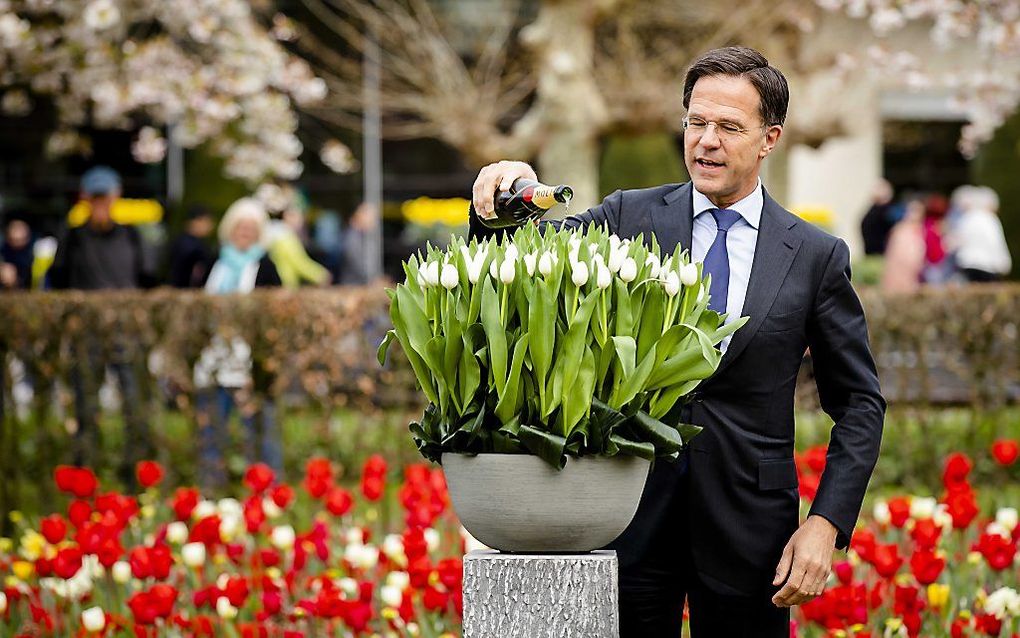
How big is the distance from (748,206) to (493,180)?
0.60 m

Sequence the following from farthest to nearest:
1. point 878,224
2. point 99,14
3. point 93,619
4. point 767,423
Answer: point 878,224
point 99,14
point 93,619
point 767,423

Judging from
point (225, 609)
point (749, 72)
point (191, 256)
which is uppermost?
point (749, 72)

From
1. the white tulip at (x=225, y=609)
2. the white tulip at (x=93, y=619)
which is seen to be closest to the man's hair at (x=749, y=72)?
the white tulip at (x=225, y=609)

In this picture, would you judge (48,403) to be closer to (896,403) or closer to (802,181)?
(896,403)

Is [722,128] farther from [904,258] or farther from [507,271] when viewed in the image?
[904,258]

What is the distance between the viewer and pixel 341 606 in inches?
168

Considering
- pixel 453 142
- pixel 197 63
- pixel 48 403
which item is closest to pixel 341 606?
pixel 48 403

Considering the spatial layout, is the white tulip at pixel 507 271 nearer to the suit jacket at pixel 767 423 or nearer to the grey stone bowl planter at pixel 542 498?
the grey stone bowl planter at pixel 542 498

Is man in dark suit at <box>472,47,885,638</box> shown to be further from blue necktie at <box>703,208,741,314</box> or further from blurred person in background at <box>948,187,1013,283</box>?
blurred person in background at <box>948,187,1013,283</box>

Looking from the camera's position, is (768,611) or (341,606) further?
(341,606)

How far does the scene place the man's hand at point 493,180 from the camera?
9.71 feet

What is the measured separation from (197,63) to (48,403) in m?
3.68

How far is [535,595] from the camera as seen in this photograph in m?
2.78

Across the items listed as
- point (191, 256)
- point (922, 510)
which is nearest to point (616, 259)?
point (922, 510)
